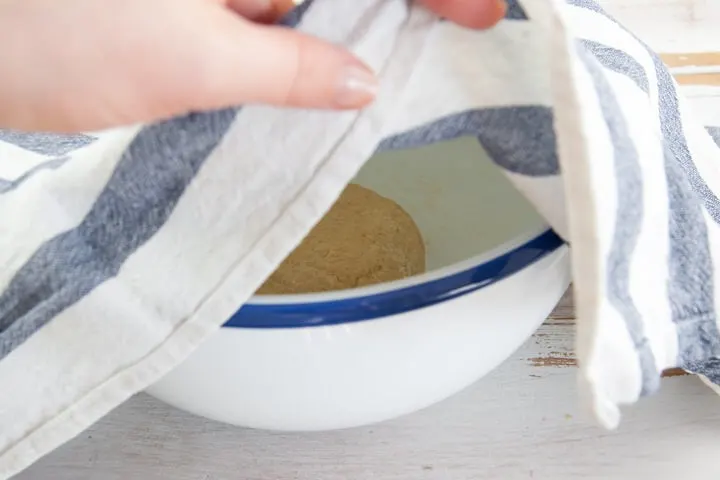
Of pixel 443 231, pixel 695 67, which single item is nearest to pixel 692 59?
pixel 695 67

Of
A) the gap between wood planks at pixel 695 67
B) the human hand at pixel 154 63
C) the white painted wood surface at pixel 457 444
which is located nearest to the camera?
the human hand at pixel 154 63

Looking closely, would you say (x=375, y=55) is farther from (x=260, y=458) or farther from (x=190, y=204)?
(x=260, y=458)

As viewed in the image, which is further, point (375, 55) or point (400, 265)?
point (400, 265)

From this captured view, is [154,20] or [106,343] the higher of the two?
[154,20]

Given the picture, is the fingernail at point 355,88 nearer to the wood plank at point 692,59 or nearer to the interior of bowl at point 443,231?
the interior of bowl at point 443,231

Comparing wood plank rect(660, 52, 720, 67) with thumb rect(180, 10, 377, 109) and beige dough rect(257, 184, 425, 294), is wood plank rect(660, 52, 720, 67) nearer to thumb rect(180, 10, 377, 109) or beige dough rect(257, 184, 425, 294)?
beige dough rect(257, 184, 425, 294)

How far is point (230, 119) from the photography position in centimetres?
26

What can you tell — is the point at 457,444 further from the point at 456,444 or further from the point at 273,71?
the point at 273,71

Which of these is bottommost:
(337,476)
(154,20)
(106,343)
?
(337,476)

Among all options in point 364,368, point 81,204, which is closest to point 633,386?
point 364,368

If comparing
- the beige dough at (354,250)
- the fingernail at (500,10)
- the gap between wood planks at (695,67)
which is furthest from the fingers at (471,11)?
the gap between wood planks at (695,67)

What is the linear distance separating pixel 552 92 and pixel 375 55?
6cm

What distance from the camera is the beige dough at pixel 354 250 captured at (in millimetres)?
373

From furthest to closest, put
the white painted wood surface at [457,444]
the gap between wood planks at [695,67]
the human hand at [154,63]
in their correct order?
the gap between wood planks at [695,67], the white painted wood surface at [457,444], the human hand at [154,63]
